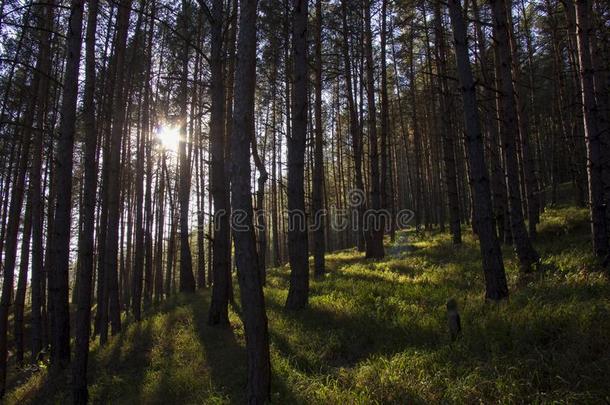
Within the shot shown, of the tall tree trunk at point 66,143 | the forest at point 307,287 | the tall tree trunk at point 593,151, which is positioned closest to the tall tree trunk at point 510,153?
the forest at point 307,287

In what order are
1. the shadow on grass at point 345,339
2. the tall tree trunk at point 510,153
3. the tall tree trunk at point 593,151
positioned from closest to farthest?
the shadow on grass at point 345,339 → the tall tree trunk at point 593,151 → the tall tree trunk at point 510,153

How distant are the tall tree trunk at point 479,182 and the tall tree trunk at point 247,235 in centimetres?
409

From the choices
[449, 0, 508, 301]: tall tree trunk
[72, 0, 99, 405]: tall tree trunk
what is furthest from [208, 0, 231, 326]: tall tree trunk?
[449, 0, 508, 301]: tall tree trunk

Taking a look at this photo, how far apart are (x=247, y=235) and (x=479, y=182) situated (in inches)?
170

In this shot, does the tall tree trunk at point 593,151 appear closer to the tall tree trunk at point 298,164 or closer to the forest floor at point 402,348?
the forest floor at point 402,348

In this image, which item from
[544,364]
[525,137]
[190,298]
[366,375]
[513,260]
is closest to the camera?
[544,364]

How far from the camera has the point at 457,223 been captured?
49.3ft

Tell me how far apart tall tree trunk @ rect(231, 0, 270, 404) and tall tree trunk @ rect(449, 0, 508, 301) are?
409cm

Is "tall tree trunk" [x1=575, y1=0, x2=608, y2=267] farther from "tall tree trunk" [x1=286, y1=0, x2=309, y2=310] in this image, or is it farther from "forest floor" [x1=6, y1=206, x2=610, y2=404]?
"tall tree trunk" [x1=286, y1=0, x2=309, y2=310]

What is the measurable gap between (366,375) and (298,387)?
819 millimetres

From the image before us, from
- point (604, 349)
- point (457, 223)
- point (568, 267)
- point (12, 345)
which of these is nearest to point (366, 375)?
point (604, 349)

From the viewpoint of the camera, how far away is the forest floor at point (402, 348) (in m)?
4.25

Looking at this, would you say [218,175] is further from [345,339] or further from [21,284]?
[21,284]

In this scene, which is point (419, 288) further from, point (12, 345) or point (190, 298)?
point (12, 345)
